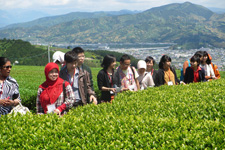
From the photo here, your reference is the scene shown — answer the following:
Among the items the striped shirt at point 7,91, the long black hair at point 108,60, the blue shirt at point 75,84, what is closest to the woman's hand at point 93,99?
the blue shirt at point 75,84

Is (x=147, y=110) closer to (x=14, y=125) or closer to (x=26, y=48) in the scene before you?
(x=14, y=125)

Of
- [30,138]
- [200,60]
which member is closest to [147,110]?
[30,138]

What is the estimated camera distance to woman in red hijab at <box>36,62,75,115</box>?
4559 mm

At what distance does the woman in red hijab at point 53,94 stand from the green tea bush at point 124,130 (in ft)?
0.88

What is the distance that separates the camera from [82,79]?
5453mm

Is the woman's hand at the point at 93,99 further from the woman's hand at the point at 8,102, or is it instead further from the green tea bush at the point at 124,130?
the woman's hand at the point at 8,102

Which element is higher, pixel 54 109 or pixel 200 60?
pixel 200 60

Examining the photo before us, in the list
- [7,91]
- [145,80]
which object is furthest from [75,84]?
[145,80]

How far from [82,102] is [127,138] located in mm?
2282

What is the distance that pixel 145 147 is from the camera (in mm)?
3133

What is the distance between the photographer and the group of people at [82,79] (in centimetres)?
466

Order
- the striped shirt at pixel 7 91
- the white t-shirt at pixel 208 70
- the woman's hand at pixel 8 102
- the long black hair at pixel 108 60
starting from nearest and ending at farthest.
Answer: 1. the woman's hand at pixel 8 102
2. the striped shirt at pixel 7 91
3. the long black hair at pixel 108 60
4. the white t-shirt at pixel 208 70

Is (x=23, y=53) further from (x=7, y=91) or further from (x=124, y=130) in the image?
(x=124, y=130)

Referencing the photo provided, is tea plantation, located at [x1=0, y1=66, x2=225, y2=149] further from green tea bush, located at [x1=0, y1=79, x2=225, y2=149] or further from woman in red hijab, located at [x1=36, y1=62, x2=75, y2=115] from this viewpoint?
woman in red hijab, located at [x1=36, y1=62, x2=75, y2=115]
